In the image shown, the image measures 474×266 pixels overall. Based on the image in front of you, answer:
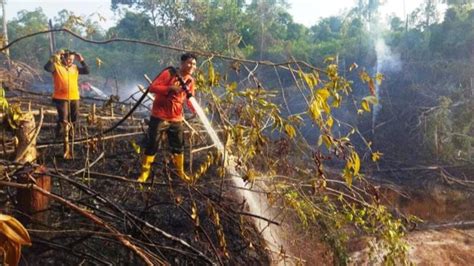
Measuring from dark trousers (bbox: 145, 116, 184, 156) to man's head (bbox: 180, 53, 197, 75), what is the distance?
807mm

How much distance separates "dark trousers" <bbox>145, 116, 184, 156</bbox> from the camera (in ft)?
14.8

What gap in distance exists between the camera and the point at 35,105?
7125mm

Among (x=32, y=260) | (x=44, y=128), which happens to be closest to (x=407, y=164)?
(x=44, y=128)

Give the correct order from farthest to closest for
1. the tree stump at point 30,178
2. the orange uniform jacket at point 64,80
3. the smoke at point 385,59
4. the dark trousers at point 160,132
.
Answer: the smoke at point 385,59, the orange uniform jacket at point 64,80, the dark trousers at point 160,132, the tree stump at point 30,178

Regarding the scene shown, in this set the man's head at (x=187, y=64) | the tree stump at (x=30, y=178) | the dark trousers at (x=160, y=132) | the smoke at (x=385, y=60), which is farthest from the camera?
the smoke at (x=385, y=60)

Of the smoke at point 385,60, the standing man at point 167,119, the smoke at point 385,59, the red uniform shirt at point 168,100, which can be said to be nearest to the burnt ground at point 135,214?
the standing man at point 167,119

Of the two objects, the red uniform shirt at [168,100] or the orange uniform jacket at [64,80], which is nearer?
the red uniform shirt at [168,100]

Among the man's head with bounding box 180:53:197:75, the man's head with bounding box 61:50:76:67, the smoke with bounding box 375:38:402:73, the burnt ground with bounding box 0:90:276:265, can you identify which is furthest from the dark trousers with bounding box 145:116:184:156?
the smoke with bounding box 375:38:402:73

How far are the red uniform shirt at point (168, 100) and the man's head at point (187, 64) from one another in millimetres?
102

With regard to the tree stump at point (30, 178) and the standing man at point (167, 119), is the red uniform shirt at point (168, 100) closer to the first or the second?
the standing man at point (167, 119)

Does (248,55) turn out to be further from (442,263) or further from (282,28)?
(442,263)

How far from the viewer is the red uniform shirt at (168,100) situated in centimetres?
408

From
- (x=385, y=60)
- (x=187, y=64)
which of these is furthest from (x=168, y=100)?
(x=385, y=60)

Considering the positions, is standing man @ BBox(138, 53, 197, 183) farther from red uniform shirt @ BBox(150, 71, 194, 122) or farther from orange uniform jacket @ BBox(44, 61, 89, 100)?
orange uniform jacket @ BBox(44, 61, 89, 100)
